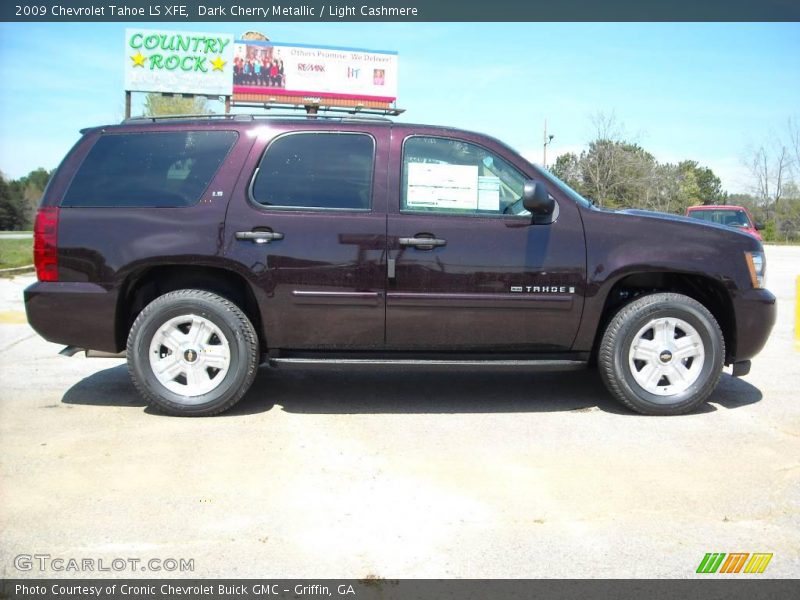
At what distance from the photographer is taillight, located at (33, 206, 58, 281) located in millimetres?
4605

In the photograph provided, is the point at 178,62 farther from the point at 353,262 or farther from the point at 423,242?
the point at 423,242

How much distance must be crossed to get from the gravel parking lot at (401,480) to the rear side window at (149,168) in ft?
4.68

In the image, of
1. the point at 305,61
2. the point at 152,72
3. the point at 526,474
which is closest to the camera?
the point at 526,474

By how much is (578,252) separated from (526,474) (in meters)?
1.59

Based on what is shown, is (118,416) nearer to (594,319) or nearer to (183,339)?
(183,339)

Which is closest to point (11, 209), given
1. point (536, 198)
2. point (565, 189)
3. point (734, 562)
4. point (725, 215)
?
point (725, 215)

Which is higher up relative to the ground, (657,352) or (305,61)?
(305,61)

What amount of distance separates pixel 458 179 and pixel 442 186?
0.12 meters

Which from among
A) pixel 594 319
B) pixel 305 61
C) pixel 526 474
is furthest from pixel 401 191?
Result: pixel 305 61

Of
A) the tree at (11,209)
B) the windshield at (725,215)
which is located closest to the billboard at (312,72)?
the tree at (11,209)

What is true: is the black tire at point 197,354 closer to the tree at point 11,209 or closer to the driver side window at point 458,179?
the driver side window at point 458,179

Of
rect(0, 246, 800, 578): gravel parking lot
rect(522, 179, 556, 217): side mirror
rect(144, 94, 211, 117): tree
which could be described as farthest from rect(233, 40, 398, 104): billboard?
rect(522, 179, 556, 217): side mirror

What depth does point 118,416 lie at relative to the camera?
4.74 metres

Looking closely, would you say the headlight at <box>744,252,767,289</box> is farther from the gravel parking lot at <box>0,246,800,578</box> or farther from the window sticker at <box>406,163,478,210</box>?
the window sticker at <box>406,163,478,210</box>
